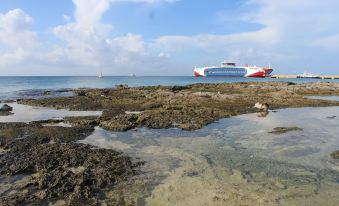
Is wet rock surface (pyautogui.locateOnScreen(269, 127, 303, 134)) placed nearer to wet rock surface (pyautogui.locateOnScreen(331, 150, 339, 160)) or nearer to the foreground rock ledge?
the foreground rock ledge

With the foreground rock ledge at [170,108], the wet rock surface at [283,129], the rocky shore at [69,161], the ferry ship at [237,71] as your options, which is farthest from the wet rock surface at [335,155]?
the ferry ship at [237,71]

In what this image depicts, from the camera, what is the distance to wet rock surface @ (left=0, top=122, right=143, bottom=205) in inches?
414

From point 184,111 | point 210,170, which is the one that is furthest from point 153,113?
point 210,170

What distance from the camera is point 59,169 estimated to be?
13078mm

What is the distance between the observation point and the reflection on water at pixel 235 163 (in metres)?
11.0

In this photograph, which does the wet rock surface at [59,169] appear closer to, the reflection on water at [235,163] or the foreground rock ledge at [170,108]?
the reflection on water at [235,163]

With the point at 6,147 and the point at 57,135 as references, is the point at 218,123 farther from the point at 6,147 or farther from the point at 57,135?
the point at 6,147

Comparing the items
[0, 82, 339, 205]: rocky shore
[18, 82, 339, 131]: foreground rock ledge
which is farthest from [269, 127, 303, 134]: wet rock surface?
[18, 82, 339, 131]: foreground rock ledge

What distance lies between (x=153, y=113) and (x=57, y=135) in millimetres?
9125

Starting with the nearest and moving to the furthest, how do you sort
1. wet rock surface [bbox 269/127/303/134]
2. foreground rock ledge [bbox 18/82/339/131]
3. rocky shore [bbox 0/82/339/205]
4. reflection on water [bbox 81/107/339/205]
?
rocky shore [bbox 0/82/339/205] < reflection on water [bbox 81/107/339/205] < wet rock surface [bbox 269/127/303/134] < foreground rock ledge [bbox 18/82/339/131]

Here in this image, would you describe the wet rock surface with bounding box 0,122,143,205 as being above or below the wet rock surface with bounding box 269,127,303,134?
above

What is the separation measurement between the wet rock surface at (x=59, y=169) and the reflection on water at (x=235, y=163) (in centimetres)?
119

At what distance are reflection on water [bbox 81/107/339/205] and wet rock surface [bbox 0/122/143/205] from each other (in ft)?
3.91

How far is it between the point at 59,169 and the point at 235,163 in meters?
6.95
